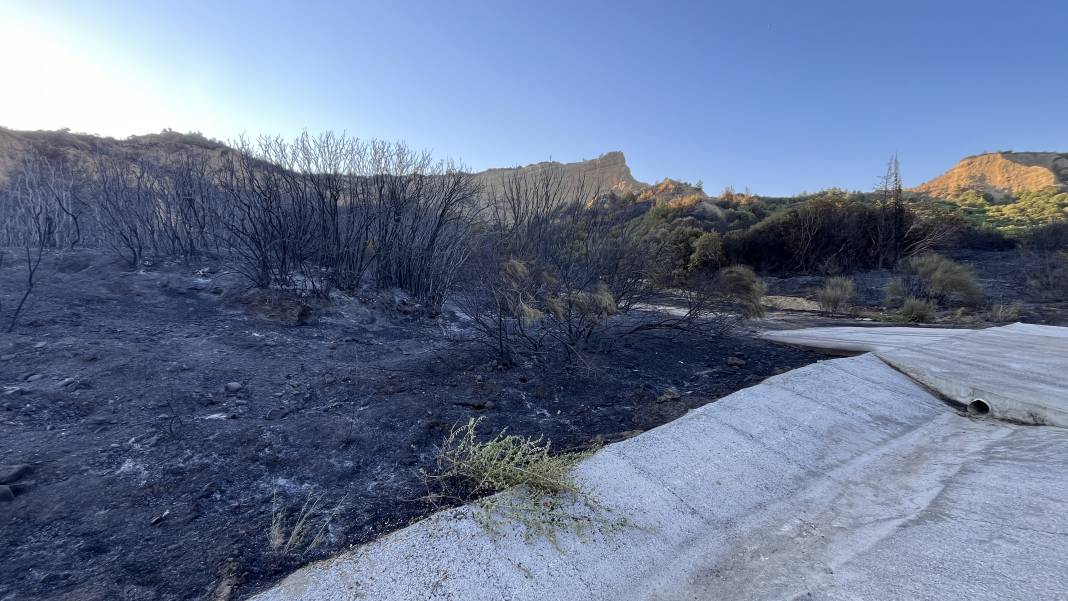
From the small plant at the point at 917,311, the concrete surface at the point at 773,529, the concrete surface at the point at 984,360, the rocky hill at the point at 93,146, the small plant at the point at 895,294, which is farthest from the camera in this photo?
the rocky hill at the point at 93,146

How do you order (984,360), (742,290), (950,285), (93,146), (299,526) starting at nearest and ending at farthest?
1. (299,526)
2. (984,360)
3. (742,290)
4. (950,285)
5. (93,146)

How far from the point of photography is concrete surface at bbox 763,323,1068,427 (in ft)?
14.6

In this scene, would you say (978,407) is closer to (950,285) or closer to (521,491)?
(521,491)

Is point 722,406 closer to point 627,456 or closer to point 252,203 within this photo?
point 627,456

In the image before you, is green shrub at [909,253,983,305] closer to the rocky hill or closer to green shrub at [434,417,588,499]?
the rocky hill

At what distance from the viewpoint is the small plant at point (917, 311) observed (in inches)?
369

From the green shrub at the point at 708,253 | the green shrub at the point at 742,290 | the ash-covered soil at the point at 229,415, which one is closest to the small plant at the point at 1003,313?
the ash-covered soil at the point at 229,415

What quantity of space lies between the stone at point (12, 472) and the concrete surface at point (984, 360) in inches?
304

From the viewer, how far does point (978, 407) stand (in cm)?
469

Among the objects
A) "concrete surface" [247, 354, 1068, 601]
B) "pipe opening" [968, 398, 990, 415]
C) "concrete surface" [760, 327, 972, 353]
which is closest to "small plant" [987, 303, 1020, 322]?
"concrete surface" [760, 327, 972, 353]

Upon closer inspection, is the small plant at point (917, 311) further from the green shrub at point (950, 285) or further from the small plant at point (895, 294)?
the green shrub at point (950, 285)

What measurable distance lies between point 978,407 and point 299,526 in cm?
613

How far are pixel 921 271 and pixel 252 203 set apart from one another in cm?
1539

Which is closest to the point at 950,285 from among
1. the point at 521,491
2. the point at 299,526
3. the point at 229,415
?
the point at 521,491
